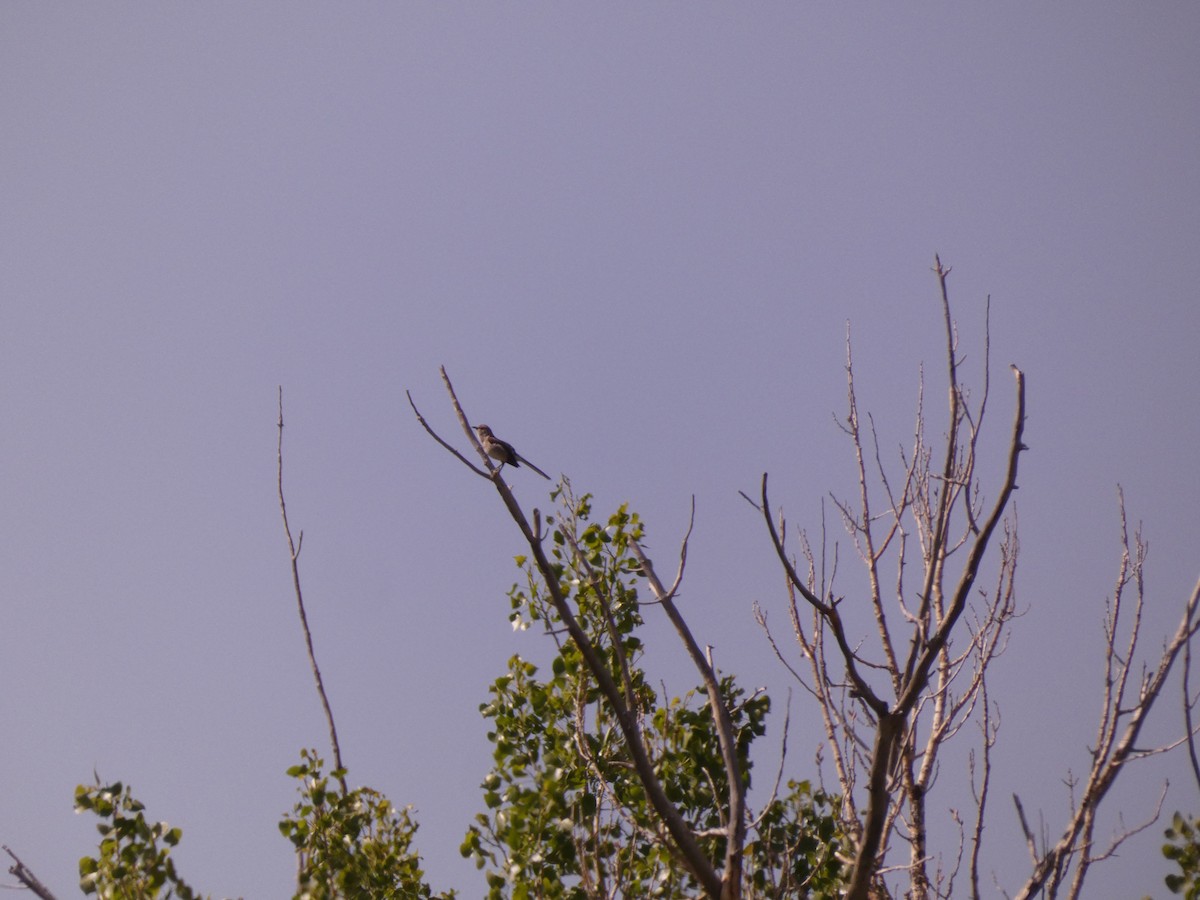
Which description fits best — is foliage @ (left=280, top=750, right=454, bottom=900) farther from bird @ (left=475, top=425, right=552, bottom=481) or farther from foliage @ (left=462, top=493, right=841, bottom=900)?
bird @ (left=475, top=425, right=552, bottom=481)

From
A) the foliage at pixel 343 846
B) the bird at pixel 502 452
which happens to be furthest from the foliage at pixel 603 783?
the bird at pixel 502 452

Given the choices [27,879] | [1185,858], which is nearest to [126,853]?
[27,879]

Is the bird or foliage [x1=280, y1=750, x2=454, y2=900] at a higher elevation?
the bird

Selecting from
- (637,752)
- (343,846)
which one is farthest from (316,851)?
(637,752)

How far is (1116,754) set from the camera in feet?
14.0

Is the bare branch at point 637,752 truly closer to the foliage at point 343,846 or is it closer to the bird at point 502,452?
the foliage at point 343,846

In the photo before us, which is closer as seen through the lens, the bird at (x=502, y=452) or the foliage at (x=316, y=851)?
the foliage at (x=316, y=851)

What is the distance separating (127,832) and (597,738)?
85.8 inches

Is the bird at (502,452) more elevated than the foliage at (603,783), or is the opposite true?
the bird at (502,452)

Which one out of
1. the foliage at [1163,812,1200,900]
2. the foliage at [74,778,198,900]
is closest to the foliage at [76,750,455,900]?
the foliage at [74,778,198,900]

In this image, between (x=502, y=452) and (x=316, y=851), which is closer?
(x=316, y=851)

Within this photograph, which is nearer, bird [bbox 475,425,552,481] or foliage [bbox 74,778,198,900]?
foliage [bbox 74,778,198,900]

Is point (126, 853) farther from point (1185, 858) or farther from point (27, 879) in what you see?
point (1185, 858)

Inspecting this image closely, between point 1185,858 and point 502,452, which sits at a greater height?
point 502,452
